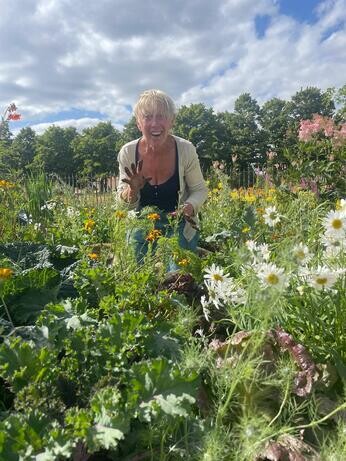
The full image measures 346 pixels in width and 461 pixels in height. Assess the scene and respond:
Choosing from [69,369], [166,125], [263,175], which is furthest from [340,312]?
[263,175]

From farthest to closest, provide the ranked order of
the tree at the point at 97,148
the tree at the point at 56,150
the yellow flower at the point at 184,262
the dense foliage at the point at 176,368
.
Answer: the tree at the point at 56,150 → the tree at the point at 97,148 → the yellow flower at the point at 184,262 → the dense foliage at the point at 176,368

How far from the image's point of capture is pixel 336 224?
1.49m

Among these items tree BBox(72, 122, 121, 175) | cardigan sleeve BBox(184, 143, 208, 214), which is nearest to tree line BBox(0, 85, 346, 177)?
tree BBox(72, 122, 121, 175)

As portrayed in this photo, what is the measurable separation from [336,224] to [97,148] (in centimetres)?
5180

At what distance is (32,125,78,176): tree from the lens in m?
55.0

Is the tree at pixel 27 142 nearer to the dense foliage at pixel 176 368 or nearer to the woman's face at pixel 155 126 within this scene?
the woman's face at pixel 155 126

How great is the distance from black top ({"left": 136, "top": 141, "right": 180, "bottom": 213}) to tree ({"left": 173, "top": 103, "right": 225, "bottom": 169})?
39447 mm

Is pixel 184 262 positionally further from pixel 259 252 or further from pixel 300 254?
pixel 300 254

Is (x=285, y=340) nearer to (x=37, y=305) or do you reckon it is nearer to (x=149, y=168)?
(x=37, y=305)

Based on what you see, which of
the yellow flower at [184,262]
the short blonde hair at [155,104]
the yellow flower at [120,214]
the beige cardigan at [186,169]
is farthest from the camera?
the beige cardigan at [186,169]

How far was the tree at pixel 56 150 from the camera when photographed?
5497 centimetres

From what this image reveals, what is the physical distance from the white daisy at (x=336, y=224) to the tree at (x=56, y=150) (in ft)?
179

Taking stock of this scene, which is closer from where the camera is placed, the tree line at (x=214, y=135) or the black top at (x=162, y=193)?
the black top at (x=162, y=193)

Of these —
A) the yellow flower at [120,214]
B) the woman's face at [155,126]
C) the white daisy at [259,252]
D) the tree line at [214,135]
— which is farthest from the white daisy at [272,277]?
the tree line at [214,135]
